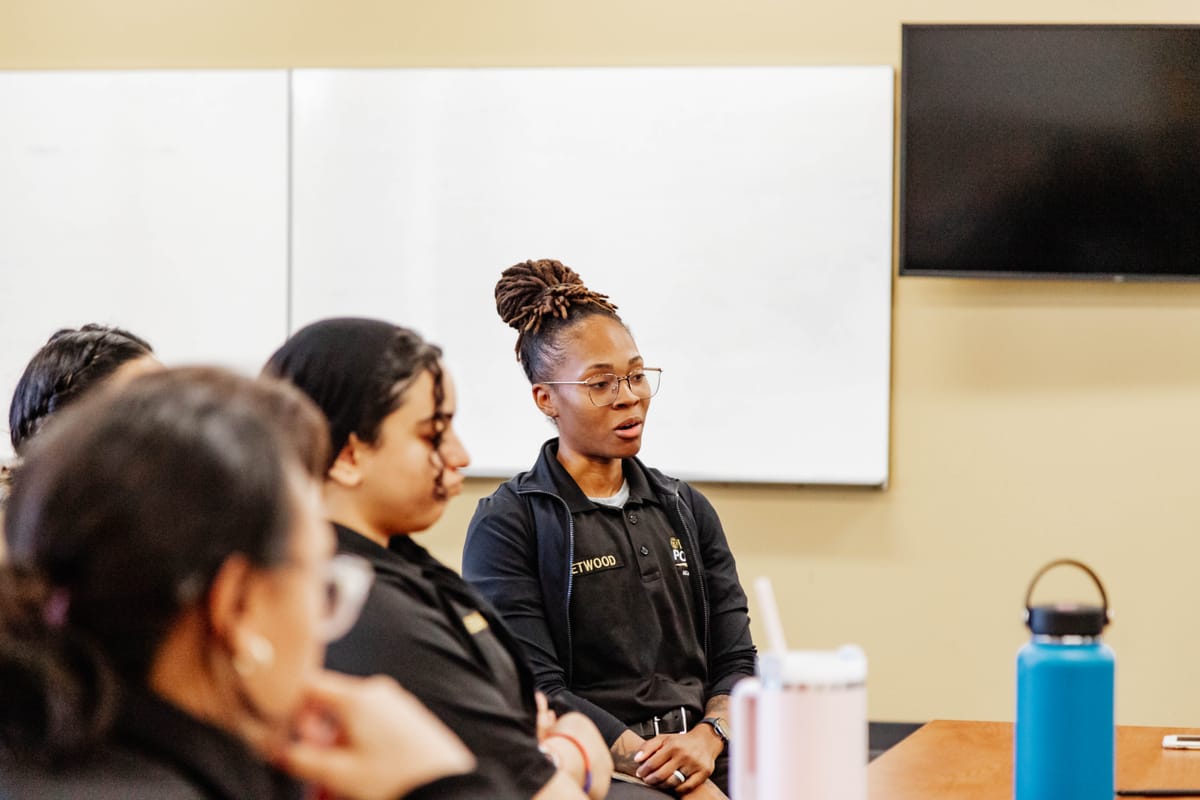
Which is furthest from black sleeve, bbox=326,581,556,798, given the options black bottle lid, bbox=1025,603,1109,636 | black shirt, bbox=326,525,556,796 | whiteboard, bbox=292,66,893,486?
whiteboard, bbox=292,66,893,486

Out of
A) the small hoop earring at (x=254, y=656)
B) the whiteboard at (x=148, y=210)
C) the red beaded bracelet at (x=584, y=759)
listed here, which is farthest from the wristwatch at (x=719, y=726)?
the whiteboard at (x=148, y=210)

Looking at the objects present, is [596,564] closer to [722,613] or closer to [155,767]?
[722,613]

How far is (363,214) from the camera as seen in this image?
3.59 meters

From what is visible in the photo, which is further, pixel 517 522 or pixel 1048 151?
pixel 1048 151

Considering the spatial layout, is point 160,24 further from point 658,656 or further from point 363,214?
point 658,656

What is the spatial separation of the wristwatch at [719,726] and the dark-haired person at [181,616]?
131 cm

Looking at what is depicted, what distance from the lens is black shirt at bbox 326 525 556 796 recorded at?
139 cm

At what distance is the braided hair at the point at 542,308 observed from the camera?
2.38 m

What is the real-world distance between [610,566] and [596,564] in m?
0.03

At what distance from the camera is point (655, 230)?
3.50m

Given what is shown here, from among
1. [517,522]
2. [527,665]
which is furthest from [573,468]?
[527,665]

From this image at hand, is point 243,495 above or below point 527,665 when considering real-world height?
above

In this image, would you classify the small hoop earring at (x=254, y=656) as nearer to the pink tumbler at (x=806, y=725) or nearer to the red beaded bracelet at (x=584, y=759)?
the pink tumbler at (x=806, y=725)

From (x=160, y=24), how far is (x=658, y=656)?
96.3 inches
